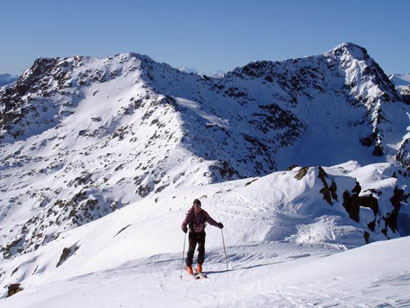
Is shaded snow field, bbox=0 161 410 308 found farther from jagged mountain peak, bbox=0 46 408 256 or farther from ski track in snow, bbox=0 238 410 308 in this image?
jagged mountain peak, bbox=0 46 408 256

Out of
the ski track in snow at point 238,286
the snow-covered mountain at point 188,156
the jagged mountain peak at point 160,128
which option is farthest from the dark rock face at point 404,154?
the ski track in snow at point 238,286

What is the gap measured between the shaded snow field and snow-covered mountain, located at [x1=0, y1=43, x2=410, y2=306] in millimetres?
160

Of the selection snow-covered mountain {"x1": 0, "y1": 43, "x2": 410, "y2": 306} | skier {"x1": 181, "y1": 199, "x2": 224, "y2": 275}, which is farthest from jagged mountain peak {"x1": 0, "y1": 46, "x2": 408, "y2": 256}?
skier {"x1": 181, "y1": 199, "x2": 224, "y2": 275}

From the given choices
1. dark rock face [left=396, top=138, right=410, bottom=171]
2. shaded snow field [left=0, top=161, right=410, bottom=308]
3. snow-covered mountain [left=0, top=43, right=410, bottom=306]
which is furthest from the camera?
dark rock face [left=396, top=138, right=410, bottom=171]

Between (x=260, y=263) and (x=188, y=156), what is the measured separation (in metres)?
50.7

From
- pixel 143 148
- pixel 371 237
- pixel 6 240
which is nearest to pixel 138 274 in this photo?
pixel 371 237

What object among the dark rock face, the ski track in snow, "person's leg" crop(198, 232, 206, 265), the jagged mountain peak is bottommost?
the ski track in snow

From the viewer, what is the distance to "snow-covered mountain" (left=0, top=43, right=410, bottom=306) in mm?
21188

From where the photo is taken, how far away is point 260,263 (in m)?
12.6

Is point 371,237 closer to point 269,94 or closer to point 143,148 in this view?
point 143,148

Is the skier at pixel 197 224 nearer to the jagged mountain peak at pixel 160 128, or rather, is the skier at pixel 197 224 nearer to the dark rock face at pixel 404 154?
the jagged mountain peak at pixel 160 128

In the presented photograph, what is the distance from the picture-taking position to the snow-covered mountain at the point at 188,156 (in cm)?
2119

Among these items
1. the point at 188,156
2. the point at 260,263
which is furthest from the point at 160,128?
the point at 260,263

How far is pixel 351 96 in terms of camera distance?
5192 inches
